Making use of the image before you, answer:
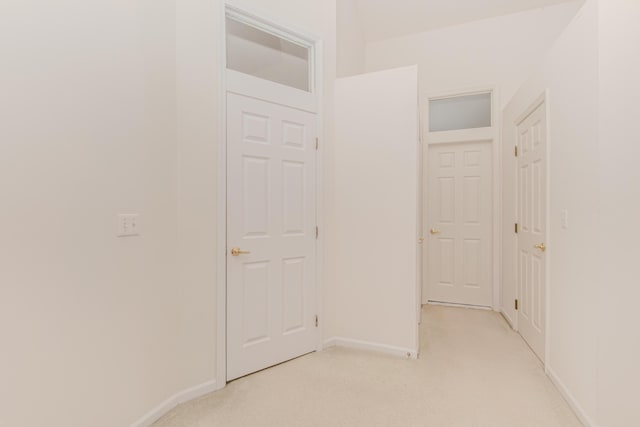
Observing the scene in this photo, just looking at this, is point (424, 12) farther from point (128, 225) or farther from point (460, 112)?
point (128, 225)

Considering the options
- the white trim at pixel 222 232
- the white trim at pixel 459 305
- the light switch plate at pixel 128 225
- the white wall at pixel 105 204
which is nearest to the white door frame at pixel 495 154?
the white trim at pixel 459 305

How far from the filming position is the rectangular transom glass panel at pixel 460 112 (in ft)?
13.2

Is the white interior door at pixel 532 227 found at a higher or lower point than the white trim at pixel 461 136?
lower

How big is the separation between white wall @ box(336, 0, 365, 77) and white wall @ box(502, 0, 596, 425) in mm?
1821

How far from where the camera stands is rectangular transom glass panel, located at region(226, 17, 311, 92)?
234cm

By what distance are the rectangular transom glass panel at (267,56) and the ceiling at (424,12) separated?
1767 millimetres

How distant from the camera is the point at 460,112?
13.5 ft

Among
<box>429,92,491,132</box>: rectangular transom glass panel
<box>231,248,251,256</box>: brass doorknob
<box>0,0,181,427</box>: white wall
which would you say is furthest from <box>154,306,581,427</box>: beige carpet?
<box>429,92,491,132</box>: rectangular transom glass panel

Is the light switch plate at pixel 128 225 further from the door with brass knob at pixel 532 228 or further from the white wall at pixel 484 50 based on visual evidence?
the white wall at pixel 484 50

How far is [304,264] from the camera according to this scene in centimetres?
271

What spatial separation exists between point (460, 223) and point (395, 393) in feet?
8.52

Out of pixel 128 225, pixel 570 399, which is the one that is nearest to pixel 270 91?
pixel 128 225

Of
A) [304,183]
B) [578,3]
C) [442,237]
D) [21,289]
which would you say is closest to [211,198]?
[304,183]

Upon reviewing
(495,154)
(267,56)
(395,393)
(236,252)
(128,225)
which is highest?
(267,56)
